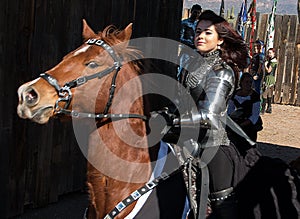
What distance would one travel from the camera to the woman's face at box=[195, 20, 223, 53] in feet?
12.3

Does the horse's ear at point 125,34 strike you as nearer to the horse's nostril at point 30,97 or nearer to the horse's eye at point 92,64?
the horse's eye at point 92,64

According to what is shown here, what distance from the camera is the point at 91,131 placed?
11.0 feet

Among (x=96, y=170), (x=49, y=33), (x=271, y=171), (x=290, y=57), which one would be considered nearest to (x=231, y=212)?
(x=271, y=171)

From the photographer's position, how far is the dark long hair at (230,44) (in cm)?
376

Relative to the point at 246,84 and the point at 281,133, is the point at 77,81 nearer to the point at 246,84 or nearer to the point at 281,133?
the point at 246,84

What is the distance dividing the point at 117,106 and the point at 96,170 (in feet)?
1.41

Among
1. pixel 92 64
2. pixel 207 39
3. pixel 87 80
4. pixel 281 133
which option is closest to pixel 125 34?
pixel 92 64

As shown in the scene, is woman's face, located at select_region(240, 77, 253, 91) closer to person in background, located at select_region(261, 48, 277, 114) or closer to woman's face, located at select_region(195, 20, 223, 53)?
woman's face, located at select_region(195, 20, 223, 53)

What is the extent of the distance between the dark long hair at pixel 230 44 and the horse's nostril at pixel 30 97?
139 cm

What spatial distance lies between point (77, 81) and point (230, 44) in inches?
47.3

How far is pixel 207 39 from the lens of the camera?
376 centimetres

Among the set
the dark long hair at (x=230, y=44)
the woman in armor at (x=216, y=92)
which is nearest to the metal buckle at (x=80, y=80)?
the woman in armor at (x=216, y=92)

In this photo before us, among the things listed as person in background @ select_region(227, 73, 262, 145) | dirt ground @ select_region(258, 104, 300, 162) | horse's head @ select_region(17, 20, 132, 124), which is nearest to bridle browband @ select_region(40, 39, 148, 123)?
horse's head @ select_region(17, 20, 132, 124)

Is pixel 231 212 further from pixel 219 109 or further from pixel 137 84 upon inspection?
pixel 137 84
